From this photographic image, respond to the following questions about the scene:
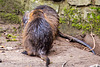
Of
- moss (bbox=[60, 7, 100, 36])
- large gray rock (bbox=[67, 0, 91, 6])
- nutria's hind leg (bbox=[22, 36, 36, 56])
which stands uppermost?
large gray rock (bbox=[67, 0, 91, 6])

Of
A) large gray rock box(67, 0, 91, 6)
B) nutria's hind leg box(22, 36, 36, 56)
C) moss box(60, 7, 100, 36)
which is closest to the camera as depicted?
nutria's hind leg box(22, 36, 36, 56)

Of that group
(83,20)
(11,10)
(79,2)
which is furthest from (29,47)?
(11,10)

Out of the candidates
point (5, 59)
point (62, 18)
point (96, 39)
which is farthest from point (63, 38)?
point (5, 59)

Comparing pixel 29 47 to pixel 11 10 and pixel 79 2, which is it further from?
pixel 11 10

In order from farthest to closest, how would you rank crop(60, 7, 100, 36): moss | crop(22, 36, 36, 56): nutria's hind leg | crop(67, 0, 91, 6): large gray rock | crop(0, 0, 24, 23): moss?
1. crop(0, 0, 24, 23): moss
2. crop(67, 0, 91, 6): large gray rock
3. crop(60, 7, 100, 36): moss
4. crop(22, 36, 36, 56): nutria's hind leg

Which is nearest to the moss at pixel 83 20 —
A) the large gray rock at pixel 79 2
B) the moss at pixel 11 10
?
the large gray rock at pixel 79 2

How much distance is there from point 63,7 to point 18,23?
165 centimetres

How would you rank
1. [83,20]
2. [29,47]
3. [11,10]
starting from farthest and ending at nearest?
[11,10] → [83,20] → [29,47]

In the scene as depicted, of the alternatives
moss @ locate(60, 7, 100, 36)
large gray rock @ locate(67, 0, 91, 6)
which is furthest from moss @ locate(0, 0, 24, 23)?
large gray rock @ locate(67, 0, 91, 6)

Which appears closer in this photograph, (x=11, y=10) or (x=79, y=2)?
(x=79, y=2)

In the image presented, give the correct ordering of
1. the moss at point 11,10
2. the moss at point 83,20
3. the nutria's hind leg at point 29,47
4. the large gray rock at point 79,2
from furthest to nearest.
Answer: the moss at point 11,10
the large gray rock at point 79,2
the moss at point 83,20
the nutria's hind leg at point 29,47

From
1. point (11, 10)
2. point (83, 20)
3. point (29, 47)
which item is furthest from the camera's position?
point (11, 10)

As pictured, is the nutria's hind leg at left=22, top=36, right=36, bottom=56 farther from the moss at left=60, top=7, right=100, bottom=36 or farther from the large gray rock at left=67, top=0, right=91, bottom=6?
the large gray rock at left=67, top=0, right=91, bottom=6

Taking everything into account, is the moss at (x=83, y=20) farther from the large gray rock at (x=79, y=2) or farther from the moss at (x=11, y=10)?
the moss at (x=11, y=10)
